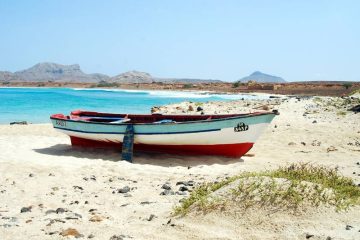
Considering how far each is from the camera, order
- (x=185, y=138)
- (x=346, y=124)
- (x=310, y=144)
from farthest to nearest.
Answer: (x=346, y=124), (x=310, y=144), (x=185, y=138)

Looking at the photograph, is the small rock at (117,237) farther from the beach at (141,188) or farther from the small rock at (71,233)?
the small rock at (71,233)

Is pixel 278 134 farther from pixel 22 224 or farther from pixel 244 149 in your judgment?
pixel 22 224

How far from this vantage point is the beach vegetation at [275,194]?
6.41 metres

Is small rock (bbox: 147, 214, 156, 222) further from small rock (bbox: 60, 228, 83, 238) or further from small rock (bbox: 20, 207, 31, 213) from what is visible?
small rock (bbox: 20, 207, 31, 213)

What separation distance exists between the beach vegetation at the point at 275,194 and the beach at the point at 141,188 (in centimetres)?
19

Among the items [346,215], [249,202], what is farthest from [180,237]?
[346,215]

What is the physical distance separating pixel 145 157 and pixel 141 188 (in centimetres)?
442

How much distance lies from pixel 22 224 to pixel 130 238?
6.59ft

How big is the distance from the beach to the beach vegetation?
0.64 feet

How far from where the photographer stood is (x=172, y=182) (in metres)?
10.0

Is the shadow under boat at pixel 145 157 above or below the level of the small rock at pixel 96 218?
below

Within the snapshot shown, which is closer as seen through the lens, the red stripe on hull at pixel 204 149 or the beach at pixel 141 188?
the beach at pixel 141 188

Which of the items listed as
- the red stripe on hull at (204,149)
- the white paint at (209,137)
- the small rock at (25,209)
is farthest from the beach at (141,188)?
the white paint at (209,137)

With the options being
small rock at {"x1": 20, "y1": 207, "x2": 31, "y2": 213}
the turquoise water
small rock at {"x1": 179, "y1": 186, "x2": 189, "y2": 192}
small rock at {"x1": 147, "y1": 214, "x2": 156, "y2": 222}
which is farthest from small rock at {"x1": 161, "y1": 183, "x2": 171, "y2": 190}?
the turquoise water
